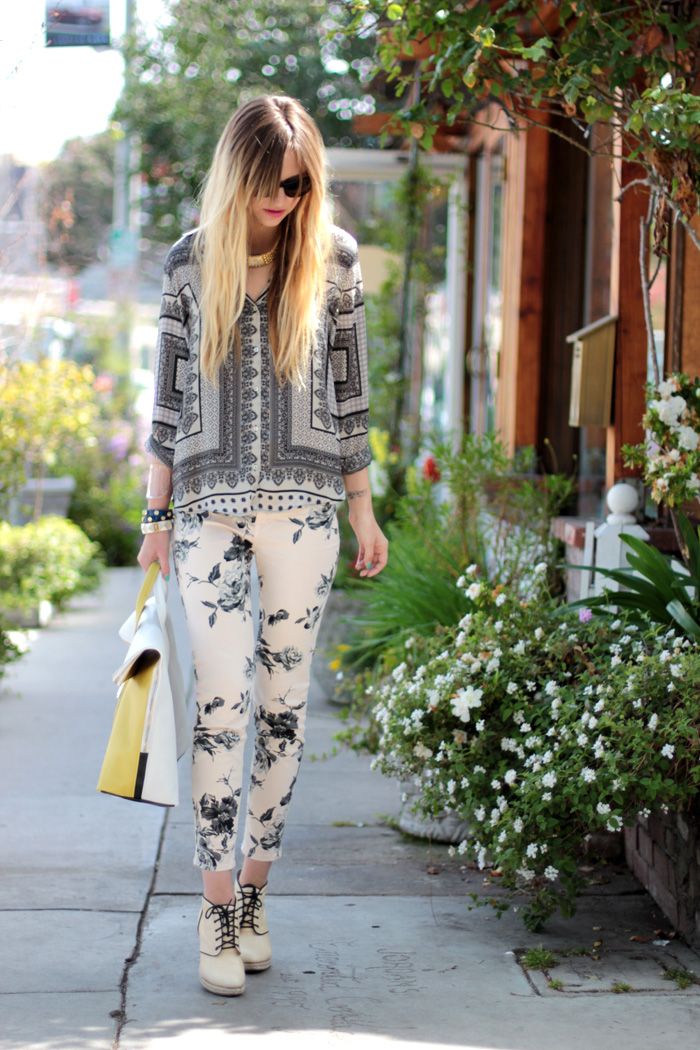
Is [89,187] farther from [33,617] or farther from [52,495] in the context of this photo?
[33,617]

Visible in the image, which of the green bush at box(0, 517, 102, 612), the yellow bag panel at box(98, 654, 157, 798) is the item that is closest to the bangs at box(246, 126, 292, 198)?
the yellow bag panel at box(98, 654, 157, 798)

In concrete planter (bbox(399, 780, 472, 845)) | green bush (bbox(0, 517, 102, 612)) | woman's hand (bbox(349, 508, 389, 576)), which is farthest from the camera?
green bush (bbox(0, 517, 102, 612))

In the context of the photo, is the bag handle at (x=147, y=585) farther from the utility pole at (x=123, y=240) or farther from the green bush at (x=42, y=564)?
the utility pole at (x=123, y=240)

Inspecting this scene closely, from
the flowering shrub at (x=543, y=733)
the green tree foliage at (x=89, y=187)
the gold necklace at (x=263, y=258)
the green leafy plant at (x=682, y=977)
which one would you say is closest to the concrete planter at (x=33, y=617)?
the flowering shrub at (x=543, y=733)

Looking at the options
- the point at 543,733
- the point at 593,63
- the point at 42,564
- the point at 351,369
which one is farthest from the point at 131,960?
the point at 42,564

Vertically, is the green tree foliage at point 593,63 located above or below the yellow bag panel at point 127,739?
above

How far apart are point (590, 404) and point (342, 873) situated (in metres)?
1.65

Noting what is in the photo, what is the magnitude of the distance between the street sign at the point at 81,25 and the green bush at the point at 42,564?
2.89 metres

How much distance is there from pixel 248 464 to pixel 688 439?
44.6 inches

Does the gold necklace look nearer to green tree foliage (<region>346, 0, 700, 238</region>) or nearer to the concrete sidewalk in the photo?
green tree foliage (<region>346, 0, 700, 238</region>)

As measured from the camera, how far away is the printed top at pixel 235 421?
2246 mm

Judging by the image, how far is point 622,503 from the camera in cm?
334

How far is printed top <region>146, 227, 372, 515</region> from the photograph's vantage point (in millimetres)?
2246

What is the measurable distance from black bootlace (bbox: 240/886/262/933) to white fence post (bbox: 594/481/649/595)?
4.64 ft
